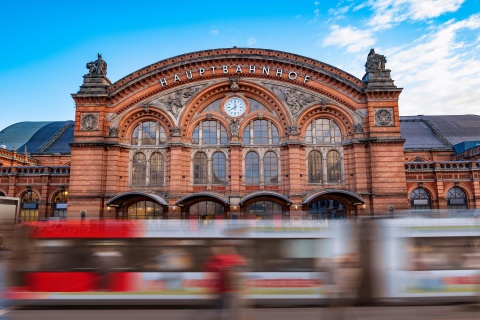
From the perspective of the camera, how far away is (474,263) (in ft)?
38.1

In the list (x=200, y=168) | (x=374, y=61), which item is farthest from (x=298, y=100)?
(x=200, y=168)

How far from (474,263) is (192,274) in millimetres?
8436

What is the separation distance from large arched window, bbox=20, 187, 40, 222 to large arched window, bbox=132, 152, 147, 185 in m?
11.0

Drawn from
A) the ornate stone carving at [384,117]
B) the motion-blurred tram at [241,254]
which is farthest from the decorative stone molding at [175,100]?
the motion-blurred tram at [241,254]

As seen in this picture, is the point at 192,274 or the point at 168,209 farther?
the point at 168,209

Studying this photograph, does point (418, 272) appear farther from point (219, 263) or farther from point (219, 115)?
point (219, 115)

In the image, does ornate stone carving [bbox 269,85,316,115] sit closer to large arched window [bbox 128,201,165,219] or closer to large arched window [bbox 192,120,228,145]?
large arched window [bbox 192,120,228,145]

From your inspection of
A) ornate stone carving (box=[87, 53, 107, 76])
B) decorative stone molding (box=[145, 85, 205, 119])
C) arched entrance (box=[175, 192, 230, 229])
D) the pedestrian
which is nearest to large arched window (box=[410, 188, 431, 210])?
arched entrance (box=[175, 192, 230, 229])

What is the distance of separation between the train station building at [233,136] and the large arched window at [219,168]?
8 cm

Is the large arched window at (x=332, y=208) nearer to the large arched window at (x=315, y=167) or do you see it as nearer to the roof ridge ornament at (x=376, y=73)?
the large arched window at (x=315, y=167)

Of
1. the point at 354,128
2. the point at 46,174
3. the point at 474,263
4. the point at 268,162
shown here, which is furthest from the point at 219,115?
the point at 474,263

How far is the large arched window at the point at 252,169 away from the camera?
1232 inches

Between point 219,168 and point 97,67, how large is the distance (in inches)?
525

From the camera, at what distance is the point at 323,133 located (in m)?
31.8
